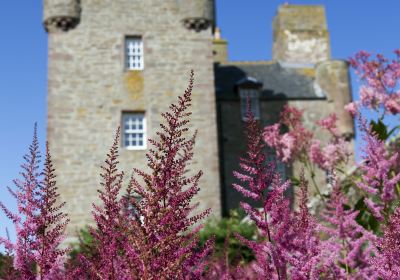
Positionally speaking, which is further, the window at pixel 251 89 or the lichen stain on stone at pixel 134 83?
the window at pixel 251 89

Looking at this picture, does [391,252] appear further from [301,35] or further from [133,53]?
[301,35]

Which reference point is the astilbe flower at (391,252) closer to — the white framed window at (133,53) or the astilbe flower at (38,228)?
the astilbe flower at (38,228)

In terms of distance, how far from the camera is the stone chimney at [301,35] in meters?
31.9

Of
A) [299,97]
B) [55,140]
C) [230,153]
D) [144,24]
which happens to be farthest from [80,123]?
[299,97]

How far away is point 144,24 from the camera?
22641 millimetres

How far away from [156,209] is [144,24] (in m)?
21.4

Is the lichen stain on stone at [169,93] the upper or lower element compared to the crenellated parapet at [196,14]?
lower

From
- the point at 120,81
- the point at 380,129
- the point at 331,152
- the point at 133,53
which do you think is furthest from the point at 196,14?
the point at 380,129

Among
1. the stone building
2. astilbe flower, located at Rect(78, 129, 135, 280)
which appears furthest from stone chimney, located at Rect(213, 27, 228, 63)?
astilbe flower, located at Rect(78, 129, 135, 280)

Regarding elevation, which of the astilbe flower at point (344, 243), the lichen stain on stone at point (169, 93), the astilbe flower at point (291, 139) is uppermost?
the lichen stain on stone at point (169, 93)

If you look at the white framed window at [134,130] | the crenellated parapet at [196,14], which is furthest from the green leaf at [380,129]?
the crenellated parapet at [196,14]

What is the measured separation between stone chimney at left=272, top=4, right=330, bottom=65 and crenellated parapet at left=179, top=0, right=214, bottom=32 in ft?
31.4

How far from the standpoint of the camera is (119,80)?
21938mm

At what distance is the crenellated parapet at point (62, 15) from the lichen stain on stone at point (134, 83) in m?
2.95
